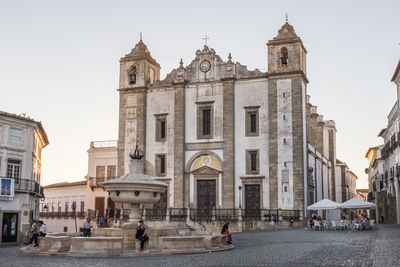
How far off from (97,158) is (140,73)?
40.4 ft

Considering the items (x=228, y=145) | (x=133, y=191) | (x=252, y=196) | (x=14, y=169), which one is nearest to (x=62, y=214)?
(x=14, y=169)

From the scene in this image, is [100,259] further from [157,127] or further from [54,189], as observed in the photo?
[54,189]

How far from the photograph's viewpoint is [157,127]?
39.8 m

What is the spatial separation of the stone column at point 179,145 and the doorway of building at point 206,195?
1.17m

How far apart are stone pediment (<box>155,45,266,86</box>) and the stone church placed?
2.8 inches

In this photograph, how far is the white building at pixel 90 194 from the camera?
159ft

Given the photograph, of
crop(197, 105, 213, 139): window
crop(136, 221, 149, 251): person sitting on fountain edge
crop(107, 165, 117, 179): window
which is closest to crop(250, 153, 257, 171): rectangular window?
crop(197, 105, 213, 139): window

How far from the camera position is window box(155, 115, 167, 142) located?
3956cm

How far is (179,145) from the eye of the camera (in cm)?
3844

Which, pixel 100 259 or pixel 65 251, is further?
pixel 65 251

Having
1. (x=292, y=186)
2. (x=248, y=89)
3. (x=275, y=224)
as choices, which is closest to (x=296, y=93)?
(x=248, y=89)

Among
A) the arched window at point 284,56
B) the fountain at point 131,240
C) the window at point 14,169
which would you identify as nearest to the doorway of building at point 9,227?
the window at point 14,169

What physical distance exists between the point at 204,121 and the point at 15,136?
13.0 m

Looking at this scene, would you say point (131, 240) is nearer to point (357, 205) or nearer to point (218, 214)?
point (357, 205)
